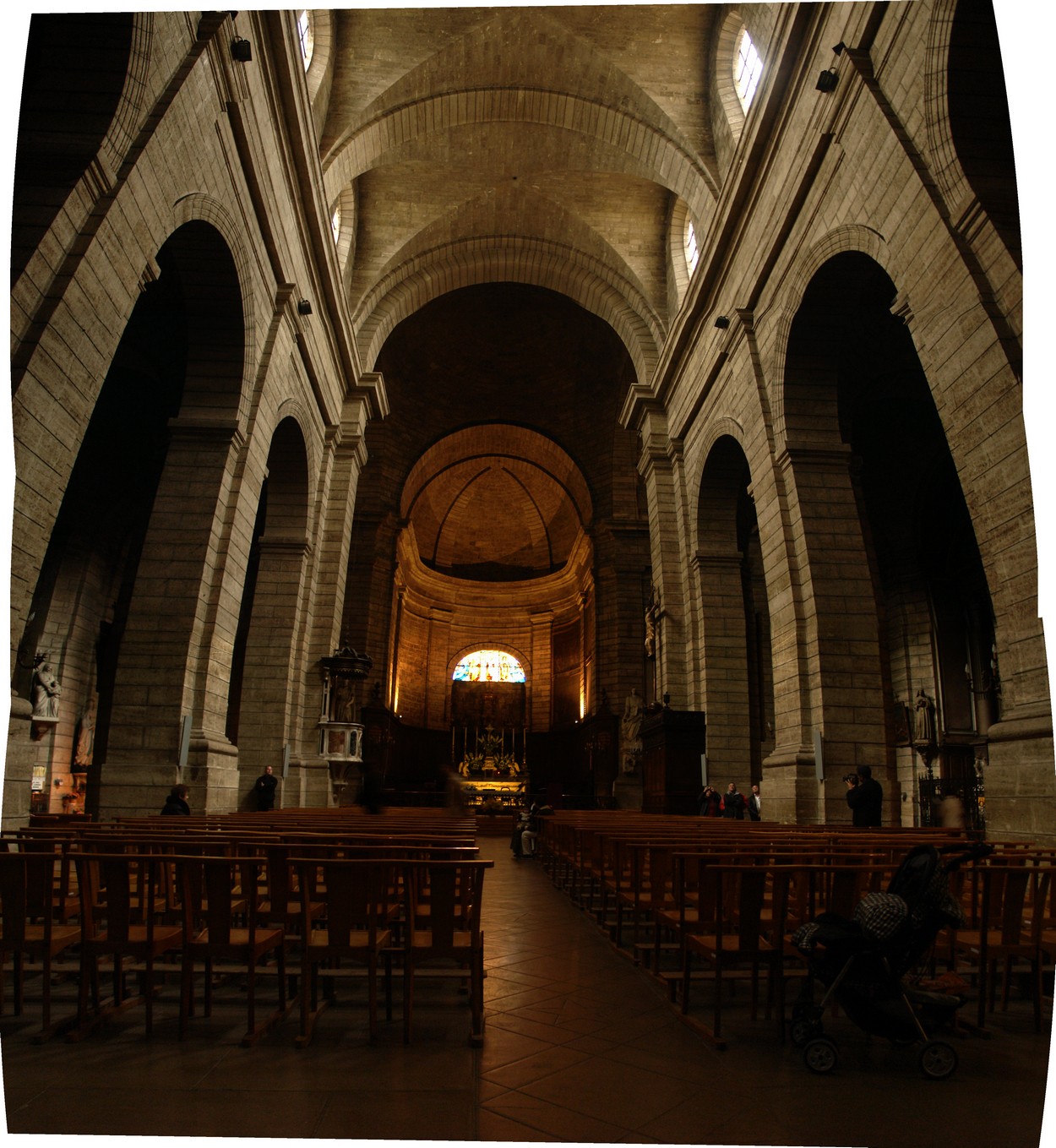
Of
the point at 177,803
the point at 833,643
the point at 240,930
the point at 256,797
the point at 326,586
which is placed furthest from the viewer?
the point at 326,586

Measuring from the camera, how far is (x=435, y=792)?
26.1 metres

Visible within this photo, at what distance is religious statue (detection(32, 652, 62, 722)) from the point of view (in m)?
13.5

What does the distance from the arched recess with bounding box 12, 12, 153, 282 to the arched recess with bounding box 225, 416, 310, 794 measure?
753 centimetres

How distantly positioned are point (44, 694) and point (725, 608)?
38.5ft

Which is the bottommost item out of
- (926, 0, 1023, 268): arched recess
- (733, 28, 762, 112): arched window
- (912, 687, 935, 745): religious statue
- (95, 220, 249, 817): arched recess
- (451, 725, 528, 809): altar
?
(451, 725, 528, 809): altar

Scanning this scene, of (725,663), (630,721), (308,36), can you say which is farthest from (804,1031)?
(630,721)

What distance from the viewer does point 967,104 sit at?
7.28 meters

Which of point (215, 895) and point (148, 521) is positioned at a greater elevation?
point (148, 521)

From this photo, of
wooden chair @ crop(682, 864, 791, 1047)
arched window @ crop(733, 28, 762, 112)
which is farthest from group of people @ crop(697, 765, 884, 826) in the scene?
arched window @ crop(733, 28, 762, 112)

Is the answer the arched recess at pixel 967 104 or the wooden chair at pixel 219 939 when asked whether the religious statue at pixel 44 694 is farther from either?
the arched recess at pixel 967 104

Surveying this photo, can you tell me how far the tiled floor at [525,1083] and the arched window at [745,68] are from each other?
46.2 ft

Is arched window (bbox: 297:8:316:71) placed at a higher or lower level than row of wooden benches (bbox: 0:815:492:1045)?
higher

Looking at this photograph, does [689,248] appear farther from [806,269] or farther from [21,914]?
[21,914]

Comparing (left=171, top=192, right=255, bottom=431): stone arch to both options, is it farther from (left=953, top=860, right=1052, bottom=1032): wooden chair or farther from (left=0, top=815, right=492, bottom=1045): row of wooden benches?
(left=953, top=860, right=1052, bottom=1032): wooden chair
